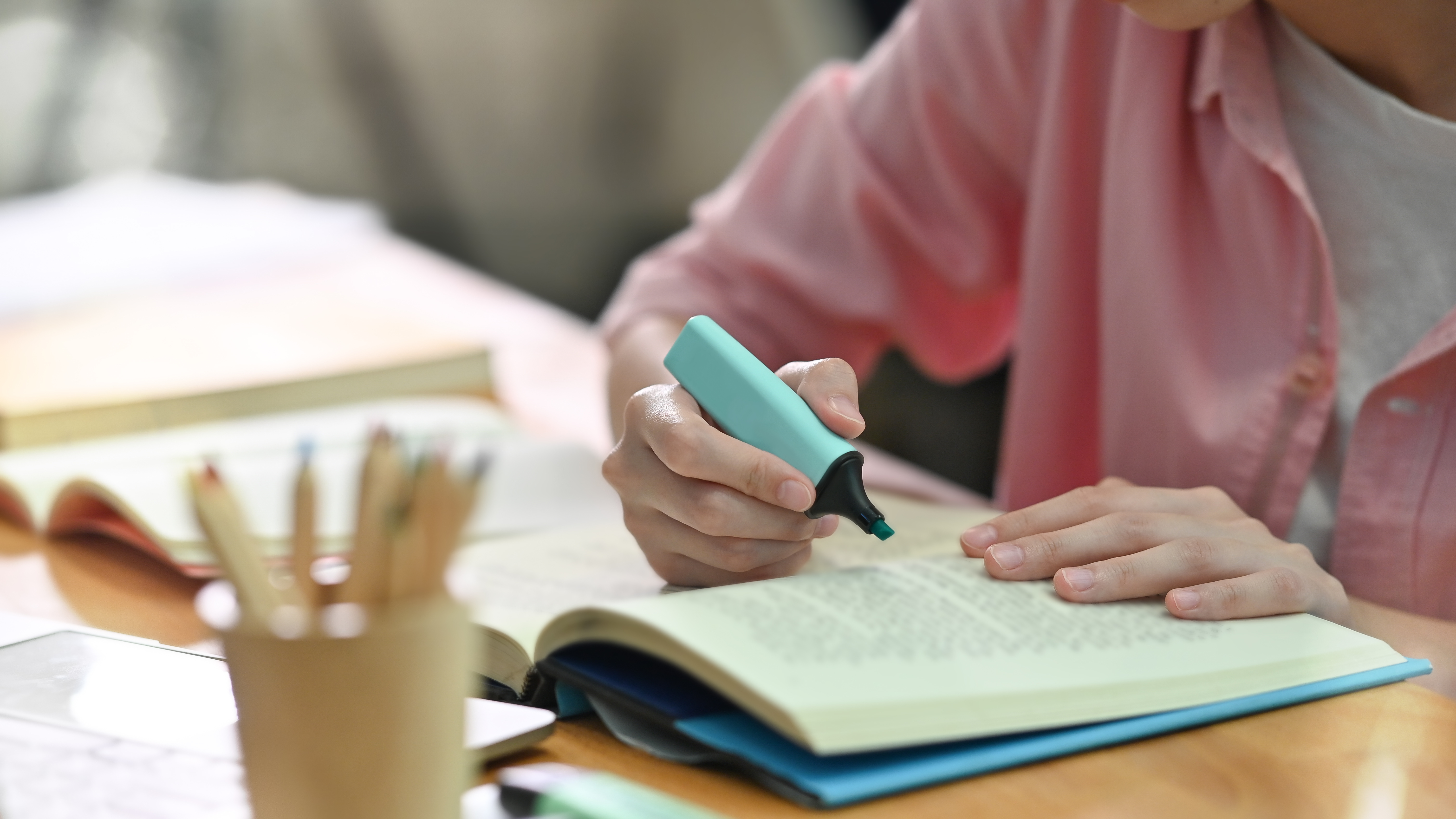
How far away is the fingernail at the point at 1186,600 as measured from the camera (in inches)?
17.1

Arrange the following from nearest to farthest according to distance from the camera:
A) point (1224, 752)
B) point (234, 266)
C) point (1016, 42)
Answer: point (1224, 752) → point (1016, 42) → point (234, 266)

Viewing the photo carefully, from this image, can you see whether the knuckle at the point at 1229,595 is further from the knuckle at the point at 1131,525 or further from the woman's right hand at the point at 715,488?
the woman's right hand at the point at 715,488

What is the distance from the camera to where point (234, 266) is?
4.52ft

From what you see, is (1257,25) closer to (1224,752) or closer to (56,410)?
(1224,752)

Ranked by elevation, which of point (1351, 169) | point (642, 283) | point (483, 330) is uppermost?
point (1351, 169)

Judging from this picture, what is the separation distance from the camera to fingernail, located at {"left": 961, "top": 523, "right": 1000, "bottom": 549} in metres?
0.48

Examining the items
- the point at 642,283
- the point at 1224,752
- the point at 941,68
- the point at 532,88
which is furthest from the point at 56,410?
the point at 532,88

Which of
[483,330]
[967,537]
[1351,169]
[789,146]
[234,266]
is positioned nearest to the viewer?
[967,537]

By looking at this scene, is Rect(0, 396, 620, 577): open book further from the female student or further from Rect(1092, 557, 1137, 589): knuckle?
Rect(1092, 557, 1137, 589): knuckle

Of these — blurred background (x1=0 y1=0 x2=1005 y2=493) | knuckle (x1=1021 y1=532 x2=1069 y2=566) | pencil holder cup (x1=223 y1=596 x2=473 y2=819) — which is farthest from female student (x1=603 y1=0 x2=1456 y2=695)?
blurred background (x1=0 y1=0 x2=1005 y2=493)

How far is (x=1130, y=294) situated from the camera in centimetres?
72

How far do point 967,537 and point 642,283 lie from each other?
1.46 feet

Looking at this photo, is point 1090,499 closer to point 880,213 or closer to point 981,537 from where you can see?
point 981,537

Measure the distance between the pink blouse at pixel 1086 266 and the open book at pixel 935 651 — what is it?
102 mm
